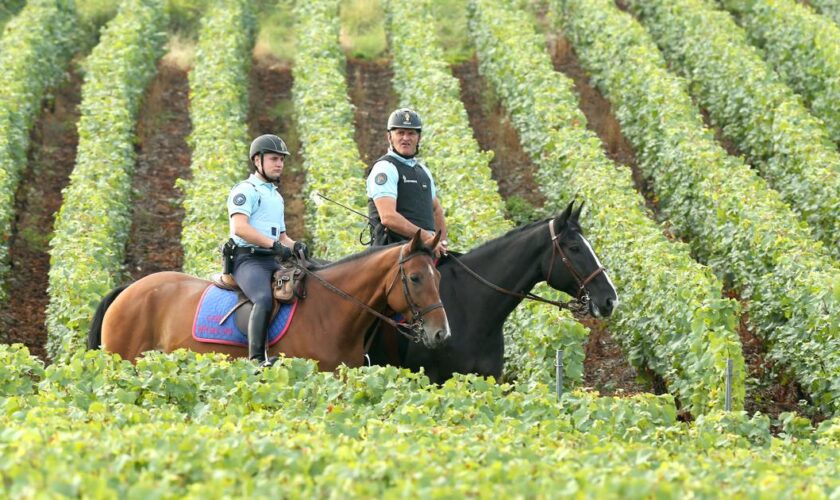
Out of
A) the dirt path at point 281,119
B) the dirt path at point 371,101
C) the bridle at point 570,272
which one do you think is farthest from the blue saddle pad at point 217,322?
the dirt path at point 371,101

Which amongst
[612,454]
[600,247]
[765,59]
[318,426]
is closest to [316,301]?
[318,426]

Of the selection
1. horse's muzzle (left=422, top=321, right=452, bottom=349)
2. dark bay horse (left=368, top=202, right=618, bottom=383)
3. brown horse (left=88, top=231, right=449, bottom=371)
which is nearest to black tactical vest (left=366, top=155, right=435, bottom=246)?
dark bay horse (left=368, top=202, right=618, bottom=383)

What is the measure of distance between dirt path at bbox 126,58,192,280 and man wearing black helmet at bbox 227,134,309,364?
7776 mm

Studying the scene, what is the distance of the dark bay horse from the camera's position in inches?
432

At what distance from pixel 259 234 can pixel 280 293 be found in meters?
0.49

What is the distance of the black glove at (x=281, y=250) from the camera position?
10711 mm

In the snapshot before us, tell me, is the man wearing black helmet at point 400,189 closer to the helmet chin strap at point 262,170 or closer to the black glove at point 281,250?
the helmet chin strap at point 262,170

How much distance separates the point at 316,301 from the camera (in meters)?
10.8

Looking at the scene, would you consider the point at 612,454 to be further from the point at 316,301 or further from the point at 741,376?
the point at 741,376

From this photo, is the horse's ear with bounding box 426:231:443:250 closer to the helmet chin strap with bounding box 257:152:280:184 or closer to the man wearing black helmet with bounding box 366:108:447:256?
the man wearing black helmet with bounding box 366:108:447:256

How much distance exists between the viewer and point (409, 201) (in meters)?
11.8

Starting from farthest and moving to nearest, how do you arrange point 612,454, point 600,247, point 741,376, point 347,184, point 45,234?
point 45,234
point 347,184
point 600,247
point 741,376
point 612,454

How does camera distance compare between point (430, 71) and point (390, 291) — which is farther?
point (430, 71)

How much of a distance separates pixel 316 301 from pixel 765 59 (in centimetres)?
1894
